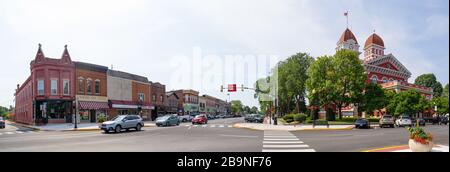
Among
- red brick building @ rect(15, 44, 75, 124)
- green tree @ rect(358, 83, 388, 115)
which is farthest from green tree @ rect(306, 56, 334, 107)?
red brick building @ rect(15, 44, 75, 124)

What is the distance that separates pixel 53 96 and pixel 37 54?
6271 mm

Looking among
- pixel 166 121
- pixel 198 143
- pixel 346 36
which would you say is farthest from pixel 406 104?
pixel 198 143

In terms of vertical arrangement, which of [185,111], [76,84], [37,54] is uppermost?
[37,54]

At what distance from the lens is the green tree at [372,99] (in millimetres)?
46188

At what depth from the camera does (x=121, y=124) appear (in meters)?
26.1

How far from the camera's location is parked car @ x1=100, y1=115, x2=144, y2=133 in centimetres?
2520

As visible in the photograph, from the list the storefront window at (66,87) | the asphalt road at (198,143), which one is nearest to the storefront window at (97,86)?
the storefront window at (66,87)

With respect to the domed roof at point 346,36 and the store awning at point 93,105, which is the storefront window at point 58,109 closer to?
the store awning at point 93,105

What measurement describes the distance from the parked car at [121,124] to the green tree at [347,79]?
30.6m

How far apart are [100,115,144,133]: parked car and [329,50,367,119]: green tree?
30.6m
